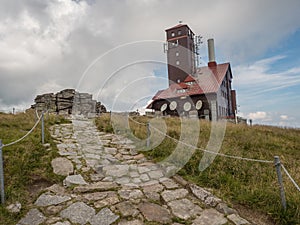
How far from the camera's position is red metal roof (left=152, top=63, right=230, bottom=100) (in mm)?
23844

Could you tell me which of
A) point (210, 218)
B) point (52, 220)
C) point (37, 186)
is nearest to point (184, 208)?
point (210, 218)

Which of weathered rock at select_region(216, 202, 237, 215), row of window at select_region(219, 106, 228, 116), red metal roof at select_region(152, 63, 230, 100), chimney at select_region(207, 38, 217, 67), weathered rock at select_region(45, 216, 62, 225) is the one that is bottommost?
weathered rock at select_region(216, 202, 237, 215)

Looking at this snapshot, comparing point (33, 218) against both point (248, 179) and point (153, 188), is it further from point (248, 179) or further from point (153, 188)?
point (248, 179)

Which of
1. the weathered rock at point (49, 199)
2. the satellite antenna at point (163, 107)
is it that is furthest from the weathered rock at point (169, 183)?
the satellite antenna at point (163, 107)

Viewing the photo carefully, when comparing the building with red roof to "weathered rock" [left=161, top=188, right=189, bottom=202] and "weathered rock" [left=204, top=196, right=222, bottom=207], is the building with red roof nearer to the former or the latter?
"weathered rock" [left=161, top=188, right=189, bottom=202]

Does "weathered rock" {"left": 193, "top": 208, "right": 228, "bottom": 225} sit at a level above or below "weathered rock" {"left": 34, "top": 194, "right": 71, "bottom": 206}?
below

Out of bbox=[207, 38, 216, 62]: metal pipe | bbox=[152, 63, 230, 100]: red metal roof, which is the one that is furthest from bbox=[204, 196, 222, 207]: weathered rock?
bbox=[207, 38, 216, 62]: metal pipe

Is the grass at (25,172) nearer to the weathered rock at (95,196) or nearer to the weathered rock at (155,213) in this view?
the weathered rock at (95,196)

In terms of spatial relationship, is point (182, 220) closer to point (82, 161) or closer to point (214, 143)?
point (82, 161)

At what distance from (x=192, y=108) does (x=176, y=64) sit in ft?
20.2

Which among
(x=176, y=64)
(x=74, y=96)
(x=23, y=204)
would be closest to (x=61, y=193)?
(x=23, y=204)

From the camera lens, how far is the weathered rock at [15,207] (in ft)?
11.0

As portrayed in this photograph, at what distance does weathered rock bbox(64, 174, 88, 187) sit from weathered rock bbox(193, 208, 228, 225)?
7.94 feet

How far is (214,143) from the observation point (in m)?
6.82
